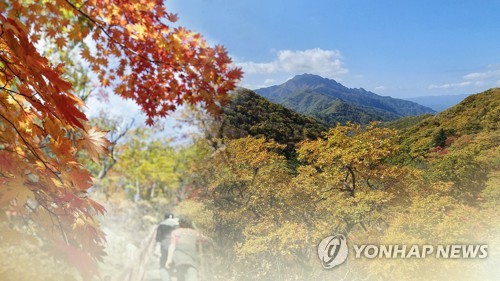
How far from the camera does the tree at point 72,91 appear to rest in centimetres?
156

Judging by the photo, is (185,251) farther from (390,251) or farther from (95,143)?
(95,143)

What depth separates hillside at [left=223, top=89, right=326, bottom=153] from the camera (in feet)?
12.0

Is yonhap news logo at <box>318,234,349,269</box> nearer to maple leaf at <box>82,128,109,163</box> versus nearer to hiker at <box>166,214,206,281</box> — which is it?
hiker at <box>166,214,206,281</box>

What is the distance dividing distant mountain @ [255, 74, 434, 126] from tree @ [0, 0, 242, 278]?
0.75 meters

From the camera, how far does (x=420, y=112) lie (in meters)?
3.38

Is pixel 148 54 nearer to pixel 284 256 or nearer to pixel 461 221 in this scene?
pixel 284 256

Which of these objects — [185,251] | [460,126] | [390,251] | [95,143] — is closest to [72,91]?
[95,143]

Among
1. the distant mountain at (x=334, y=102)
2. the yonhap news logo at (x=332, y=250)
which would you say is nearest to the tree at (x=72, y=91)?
the distant mountain at (x=334, y=102)

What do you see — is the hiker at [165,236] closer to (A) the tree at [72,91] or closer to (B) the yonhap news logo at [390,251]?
(A) the tree at [72,91]

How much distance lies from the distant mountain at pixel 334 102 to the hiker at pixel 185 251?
7.13 feet

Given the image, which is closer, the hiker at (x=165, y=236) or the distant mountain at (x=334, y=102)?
the distant mountain at (x=334, y=102)

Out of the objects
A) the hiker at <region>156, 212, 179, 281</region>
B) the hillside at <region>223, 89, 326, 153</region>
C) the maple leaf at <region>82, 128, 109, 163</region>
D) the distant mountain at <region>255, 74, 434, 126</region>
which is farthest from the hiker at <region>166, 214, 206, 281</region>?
the maple leaf at <region>82, 128, 109, 163</region>

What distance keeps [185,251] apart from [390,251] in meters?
2.79

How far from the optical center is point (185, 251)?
4723 millimetres
